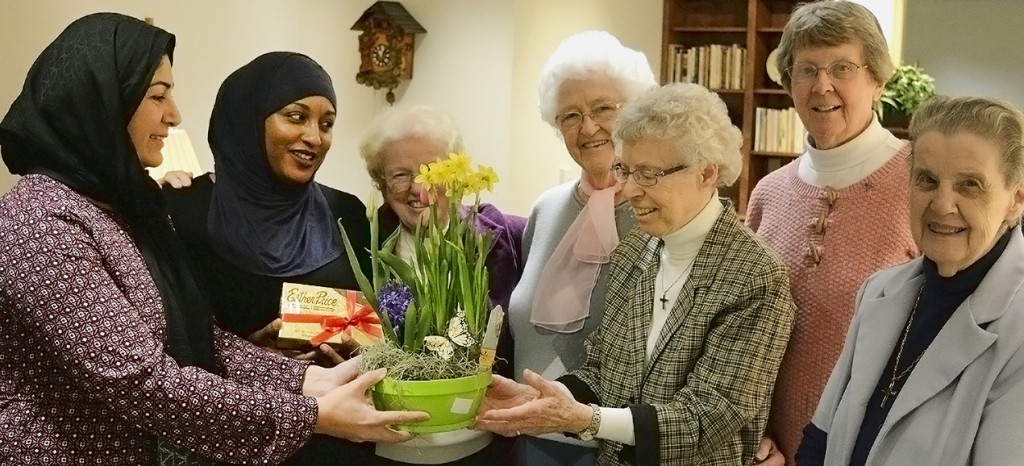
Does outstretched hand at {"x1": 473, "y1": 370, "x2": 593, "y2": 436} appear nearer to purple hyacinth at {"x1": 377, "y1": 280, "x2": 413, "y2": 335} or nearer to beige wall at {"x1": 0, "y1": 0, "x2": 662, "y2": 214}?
purple hyacinth at {"x1": 377, "y1": 280, "x2": 413, "y2": 335}

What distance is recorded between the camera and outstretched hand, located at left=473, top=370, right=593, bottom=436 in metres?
1.75

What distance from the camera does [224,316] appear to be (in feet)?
6.71

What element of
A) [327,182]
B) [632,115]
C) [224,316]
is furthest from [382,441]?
[327,182]

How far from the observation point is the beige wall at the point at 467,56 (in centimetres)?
468

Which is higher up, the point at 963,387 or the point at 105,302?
the point at 105,302

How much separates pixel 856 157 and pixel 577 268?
2.08 feet

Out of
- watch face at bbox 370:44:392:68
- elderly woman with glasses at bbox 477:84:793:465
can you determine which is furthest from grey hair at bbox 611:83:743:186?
watch face at bbox 370:44:392:68

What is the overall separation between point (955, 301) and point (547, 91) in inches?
43.2

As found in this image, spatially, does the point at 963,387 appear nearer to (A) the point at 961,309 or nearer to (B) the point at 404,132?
(A) the point at 961,309

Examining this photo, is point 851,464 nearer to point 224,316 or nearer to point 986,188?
point 986,188

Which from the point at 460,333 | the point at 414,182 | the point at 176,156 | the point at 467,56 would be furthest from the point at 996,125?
the point at 467,56

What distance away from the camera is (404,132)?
2.36 metres

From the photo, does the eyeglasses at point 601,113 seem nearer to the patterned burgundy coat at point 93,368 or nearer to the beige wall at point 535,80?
the patterned burgundy coat at point 93,368

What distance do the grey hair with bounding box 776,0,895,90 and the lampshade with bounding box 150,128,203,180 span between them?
2340mm
